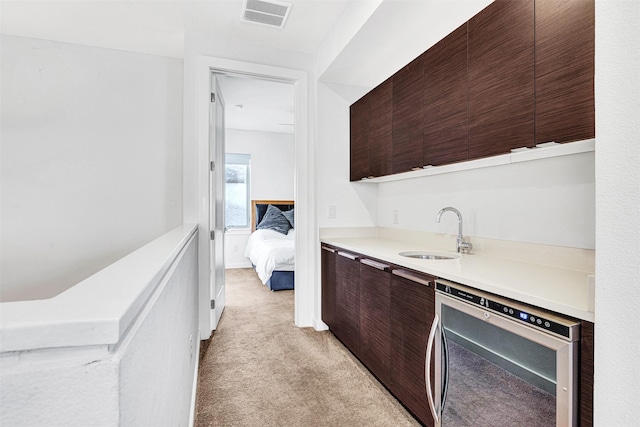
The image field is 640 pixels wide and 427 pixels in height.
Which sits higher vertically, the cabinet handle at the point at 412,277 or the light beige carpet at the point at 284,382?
the cabinet handle at the point at 412,277

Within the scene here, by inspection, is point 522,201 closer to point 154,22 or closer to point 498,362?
point 498,362

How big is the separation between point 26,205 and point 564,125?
3792mm

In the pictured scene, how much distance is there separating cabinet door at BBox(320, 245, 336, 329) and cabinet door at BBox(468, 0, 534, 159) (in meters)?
1.46

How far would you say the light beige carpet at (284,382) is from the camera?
5.69ft

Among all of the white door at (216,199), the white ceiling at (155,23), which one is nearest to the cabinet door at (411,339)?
the white door at (216,199)

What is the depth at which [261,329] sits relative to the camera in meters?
2.98

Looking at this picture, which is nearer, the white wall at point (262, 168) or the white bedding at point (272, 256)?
the white bedding at point (272, 256)

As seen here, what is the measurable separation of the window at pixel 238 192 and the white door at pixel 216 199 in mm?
2620

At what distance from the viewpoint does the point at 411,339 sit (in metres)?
1.64

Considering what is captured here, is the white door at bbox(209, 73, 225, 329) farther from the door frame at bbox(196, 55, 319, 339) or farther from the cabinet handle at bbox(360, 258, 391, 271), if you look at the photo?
the cabinet handle at bbox(360, 258, 391, 271)

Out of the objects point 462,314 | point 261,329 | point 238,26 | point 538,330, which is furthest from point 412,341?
point 238,26

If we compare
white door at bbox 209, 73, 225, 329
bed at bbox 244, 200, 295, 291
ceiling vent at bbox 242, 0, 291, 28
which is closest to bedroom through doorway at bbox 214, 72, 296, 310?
bed at bbox 244, 200, 295, 291

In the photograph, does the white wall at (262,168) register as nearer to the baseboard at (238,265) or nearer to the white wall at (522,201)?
the baseboard at (238,265)
